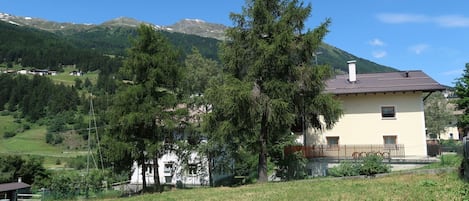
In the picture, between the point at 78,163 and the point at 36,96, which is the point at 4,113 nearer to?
the point at 36,96

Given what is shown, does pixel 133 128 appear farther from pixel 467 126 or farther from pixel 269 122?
pixel 467 126

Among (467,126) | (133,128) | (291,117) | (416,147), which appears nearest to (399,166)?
(416,147)

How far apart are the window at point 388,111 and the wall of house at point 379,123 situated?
0.25m

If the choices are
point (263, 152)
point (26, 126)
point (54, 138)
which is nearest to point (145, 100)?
point (263, 152)

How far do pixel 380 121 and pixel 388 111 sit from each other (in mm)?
975

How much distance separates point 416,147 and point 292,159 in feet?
31.1

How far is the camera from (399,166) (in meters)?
23.9

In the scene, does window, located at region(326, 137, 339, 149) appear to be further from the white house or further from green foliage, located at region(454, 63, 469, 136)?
green foliage, located at region(454, 63, 469, 136)

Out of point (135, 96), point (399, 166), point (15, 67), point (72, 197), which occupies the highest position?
point (15, 67)

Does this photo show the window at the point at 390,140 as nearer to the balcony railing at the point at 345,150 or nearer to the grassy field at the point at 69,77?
the balcony railing at the point at 345,150

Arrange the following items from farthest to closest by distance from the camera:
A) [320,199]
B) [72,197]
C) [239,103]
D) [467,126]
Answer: [467,126] → [72,197] → [239,103] → [320,199]

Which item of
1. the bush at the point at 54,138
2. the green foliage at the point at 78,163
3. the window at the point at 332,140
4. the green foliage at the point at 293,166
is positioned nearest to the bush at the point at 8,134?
the bush at the point at 54,138

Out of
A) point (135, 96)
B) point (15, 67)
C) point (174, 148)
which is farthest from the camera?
point (15, 67)

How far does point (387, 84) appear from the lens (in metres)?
29.0
